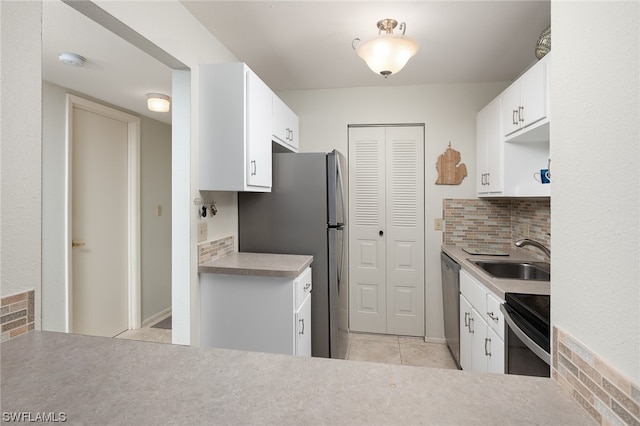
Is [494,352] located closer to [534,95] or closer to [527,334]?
[527,334]

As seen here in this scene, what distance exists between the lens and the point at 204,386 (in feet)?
1.90

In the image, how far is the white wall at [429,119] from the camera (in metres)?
2.82

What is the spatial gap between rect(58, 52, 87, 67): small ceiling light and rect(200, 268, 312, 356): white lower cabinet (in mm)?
1655

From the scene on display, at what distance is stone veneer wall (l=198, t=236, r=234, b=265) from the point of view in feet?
6.10

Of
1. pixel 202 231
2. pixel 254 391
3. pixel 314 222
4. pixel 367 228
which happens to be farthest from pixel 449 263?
pixel 254 391

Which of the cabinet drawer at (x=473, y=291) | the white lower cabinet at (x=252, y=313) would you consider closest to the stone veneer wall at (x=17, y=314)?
the white lower cabinet at (x=252, y=313)

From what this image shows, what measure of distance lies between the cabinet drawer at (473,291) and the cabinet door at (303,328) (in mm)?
1081

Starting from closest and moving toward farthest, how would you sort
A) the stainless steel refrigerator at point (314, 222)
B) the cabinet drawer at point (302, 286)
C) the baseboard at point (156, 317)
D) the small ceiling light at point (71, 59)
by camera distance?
the cabinet drawer at point (302, 286)
the small ceiling light at point (71, 59)
the stainless steel refrigerator at point (314, 222)
the baseboard at point (156, 317)

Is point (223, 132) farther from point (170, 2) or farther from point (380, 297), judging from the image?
point (380, 297)

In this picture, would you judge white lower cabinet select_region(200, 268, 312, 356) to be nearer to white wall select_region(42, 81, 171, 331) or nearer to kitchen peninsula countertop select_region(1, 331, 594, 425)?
kitchen peninsula countertop select_region(1, 331, 594, 425)

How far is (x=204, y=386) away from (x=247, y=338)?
1.34 m

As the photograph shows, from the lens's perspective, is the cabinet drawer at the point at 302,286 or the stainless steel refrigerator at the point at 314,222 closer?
the cabinet drawer at the point at 302,286

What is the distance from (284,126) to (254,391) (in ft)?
7.35

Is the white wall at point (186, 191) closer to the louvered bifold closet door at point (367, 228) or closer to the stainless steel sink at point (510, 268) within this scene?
the louvered bifold closet door at point (367, 228)
